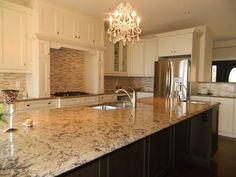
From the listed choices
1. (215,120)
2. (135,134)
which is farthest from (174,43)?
(135,134)

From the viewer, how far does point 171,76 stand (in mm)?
4824

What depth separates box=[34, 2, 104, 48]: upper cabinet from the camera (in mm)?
3449

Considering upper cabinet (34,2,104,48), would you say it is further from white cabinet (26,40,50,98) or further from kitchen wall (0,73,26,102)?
kitchen wall (0,73,26,102)

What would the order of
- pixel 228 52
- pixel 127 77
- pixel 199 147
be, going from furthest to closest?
pixel 127 77 → pixel 228 52 → pixel 199 147

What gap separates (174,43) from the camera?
487 cm

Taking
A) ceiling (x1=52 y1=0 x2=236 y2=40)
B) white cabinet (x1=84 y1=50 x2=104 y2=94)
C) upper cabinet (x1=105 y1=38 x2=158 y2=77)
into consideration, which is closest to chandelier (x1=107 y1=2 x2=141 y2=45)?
ceiling (x1=52 y1=0 x2=236 y2=40)

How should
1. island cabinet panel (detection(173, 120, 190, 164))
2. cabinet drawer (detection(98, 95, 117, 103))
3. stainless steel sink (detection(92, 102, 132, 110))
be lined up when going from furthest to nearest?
cabinet drawer (detection(98, 95, 117, 103)), stainless steel sink (detection(92, 102, 132, 110)), island cabinet panel (detection(173, 120, 190, 164))

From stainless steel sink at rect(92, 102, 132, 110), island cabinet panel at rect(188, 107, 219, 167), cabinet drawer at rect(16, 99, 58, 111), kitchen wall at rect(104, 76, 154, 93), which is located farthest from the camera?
kitchen wall at rect(104, 76, 154, 93)

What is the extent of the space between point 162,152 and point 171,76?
3.03 m

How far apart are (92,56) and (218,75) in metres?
3.42

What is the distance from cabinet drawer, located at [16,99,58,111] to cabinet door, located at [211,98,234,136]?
362cm

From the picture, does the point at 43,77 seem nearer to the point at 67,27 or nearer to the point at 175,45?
the point at 67,27

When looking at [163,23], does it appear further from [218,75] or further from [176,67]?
[218,75]

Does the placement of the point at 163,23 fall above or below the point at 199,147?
above
